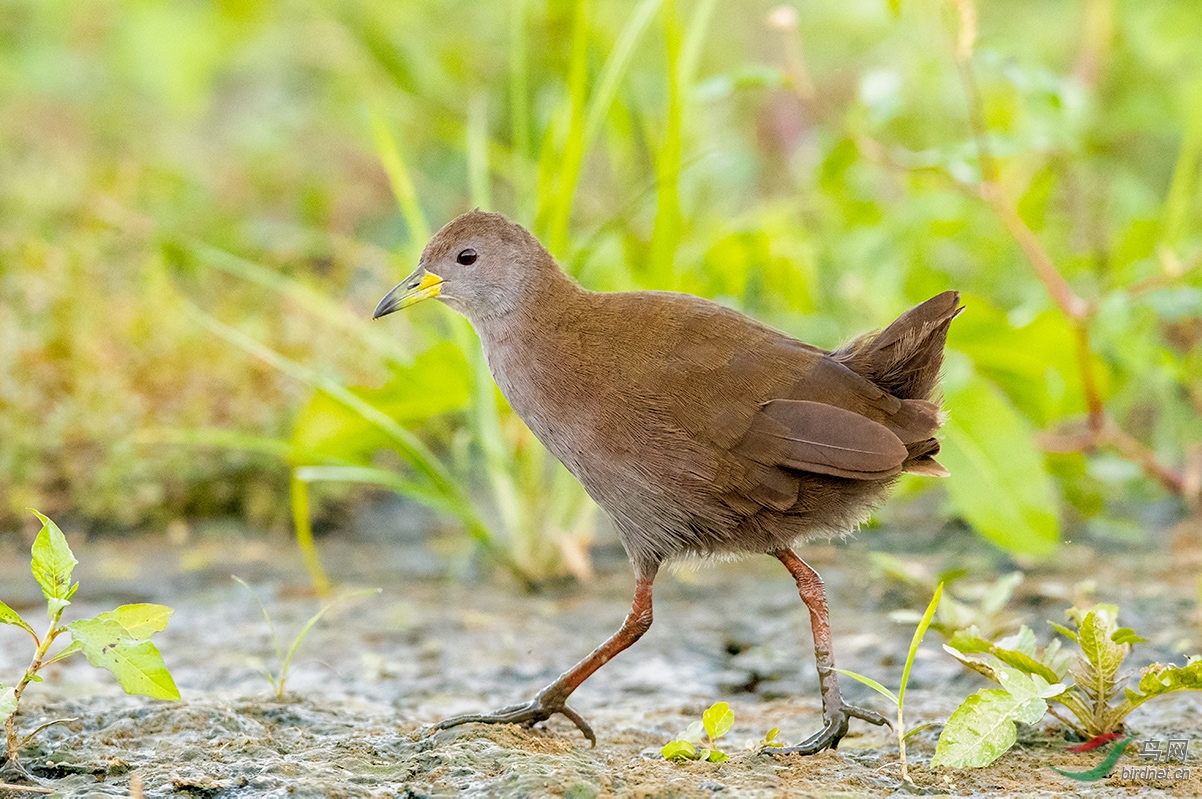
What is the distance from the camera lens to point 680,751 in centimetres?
204

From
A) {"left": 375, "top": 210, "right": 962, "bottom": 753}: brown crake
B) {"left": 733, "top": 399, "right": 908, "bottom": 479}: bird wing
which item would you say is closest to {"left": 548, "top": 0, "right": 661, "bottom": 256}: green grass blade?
{"left": 375, "top": 210, "right": 962, "bottom": 753}: brown crake

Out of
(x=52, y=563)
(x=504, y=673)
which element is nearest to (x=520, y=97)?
(x=504, y=673)

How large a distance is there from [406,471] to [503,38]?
302 centimetres

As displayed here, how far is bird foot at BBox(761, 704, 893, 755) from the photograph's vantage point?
2.14 meters

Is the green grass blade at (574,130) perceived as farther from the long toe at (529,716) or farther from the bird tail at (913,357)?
the long toe at (529,716)

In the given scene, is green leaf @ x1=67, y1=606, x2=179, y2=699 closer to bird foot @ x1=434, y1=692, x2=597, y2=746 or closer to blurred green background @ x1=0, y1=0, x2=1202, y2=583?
bird foot @ x1=434, y1=692, x2=597, y2=746

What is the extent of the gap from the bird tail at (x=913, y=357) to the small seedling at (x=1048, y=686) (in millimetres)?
377

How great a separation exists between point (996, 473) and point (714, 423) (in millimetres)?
1314

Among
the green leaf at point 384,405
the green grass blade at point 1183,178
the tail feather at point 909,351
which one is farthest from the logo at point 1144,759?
the green grass blade at point 1183,178

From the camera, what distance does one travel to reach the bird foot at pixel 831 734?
214 cm

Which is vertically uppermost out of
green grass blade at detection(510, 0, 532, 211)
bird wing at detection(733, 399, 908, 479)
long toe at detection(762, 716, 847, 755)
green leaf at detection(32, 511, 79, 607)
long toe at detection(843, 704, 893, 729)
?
green grass blade at detection(510, 0, 532, 211)

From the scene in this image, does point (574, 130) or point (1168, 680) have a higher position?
point (574, 130)

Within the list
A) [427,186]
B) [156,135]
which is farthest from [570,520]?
[156,135]

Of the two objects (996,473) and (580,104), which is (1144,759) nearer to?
(996,473)
